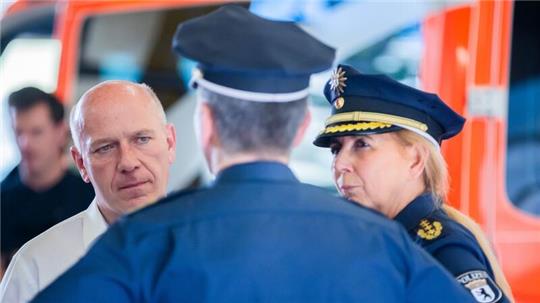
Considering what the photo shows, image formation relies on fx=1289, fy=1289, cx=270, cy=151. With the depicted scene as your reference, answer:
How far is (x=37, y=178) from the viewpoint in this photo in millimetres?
5453

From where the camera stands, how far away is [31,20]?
20.3ft

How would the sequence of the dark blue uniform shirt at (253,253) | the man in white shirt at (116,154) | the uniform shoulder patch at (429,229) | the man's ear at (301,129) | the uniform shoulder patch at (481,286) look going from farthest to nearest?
1. the man in white shirt at (116,154)
2. the uniform shoulder patch at (429,229)
3. the uniform shoulder patch at (481,286)
4. the man's ear at (301,129)
5. the dark blue uniform shirt at (253,253)

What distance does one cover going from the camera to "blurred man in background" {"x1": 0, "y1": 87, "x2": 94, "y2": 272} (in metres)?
5.31

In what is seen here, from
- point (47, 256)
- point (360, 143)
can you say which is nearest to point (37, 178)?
point (47, 256)

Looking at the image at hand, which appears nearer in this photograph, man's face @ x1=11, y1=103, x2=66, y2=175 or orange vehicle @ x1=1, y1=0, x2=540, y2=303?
orange vehicle @ x1=1, y1=0, x2=540, y2=303

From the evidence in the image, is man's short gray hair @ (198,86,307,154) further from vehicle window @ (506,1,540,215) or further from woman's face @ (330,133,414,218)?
vehicle window @ (506,1,540,215)

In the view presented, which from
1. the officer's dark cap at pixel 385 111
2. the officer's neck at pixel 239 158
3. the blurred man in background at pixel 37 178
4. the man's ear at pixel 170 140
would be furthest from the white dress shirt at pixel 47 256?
the blurred man in background at pixel 37 178

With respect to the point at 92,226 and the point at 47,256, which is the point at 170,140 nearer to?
the point at 92,226

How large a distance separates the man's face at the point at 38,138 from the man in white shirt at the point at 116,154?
205 centimetres

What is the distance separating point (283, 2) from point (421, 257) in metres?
3.46

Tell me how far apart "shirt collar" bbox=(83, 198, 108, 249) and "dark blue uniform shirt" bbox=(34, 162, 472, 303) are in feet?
3.11

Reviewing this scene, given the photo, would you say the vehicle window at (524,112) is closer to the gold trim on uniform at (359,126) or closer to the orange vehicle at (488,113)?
the orange vehicle at (488,113)

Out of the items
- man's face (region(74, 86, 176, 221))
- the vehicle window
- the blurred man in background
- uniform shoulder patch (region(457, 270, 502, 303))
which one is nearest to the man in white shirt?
man's face (region(74, 86, 176, 221))

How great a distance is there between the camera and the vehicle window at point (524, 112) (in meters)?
5.38
